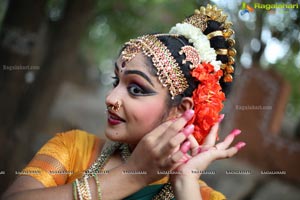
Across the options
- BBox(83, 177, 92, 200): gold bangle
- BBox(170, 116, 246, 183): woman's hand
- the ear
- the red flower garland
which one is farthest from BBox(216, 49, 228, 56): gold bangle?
BBox(83, 177, 92, 200): gold bangle

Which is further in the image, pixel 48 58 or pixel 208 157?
pixel 48 58

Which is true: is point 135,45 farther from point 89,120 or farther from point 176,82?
point 89,120

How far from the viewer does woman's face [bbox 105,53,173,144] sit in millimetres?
2117

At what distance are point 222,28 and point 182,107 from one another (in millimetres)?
591

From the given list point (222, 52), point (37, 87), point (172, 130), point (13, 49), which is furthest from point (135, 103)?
point (37, 87)

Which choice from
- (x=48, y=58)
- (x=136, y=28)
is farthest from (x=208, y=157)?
(x=136, y=28)

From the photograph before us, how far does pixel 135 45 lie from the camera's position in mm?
2254

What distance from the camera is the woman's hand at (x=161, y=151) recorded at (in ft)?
6.04

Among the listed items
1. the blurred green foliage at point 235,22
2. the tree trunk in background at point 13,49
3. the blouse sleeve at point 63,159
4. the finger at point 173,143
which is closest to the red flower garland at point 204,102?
the finger at point 173,143

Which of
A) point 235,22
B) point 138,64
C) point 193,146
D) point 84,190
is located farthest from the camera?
point 235,22

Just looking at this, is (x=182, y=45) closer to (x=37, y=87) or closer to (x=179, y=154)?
(x=179, y=154)

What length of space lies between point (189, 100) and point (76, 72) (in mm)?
16384

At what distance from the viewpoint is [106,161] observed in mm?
2311

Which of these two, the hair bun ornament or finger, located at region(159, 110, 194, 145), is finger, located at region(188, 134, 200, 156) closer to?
Answer: finger, located at region(159, 110, 194, 145)
